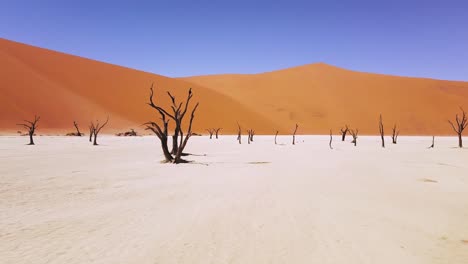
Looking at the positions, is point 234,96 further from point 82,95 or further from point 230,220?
point 230,220

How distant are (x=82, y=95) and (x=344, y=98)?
58.3 meters

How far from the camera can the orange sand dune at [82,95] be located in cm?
4891

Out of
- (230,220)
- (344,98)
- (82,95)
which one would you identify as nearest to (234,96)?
(344,98)

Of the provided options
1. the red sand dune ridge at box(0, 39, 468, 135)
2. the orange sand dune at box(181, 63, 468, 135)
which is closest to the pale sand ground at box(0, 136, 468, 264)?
the red sand dune ridge at box(0, 39, 468, 135)

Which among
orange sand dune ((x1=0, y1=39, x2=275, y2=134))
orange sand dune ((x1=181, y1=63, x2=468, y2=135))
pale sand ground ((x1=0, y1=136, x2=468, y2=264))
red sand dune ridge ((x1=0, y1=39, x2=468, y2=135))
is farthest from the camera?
orange sand dune ((x1=181, y1=63, x2=468, y2=135))

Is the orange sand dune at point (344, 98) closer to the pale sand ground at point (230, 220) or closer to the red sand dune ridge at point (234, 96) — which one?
the red sand dune ridge at point (234, 96)

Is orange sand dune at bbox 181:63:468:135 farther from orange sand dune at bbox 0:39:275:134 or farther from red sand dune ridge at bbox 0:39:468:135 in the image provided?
orange sand dune at bbox 0:39:275:134

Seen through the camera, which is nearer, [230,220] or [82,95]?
[230,220]

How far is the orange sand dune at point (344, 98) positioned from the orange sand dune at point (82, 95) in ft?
35.9

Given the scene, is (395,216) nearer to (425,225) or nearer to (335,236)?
(425,225)

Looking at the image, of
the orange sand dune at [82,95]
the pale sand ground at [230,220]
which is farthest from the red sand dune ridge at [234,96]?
the pale sand ground at [230,220]

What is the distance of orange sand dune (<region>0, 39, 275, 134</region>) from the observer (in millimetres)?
48906

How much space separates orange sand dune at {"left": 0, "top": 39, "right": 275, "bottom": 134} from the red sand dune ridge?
0.49ft

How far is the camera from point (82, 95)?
59.5 metres
